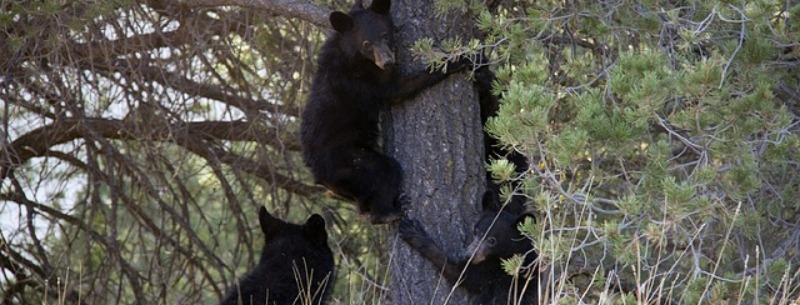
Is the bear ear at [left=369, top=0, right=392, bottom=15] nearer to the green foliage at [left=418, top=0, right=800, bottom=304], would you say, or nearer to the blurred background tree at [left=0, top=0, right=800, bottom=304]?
the blurred background tree at [left=0, top=0, right=800, bottom=304]

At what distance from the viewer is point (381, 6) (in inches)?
287

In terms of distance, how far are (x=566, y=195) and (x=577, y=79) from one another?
4.41ft

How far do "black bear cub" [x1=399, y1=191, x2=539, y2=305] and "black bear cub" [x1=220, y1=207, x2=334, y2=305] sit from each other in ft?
2.02

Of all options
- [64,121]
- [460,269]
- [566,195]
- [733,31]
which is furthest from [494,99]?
[64,121]

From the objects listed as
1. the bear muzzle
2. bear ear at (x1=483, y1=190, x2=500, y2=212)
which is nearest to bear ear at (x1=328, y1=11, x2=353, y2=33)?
the bear muzzle

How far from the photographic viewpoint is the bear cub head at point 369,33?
6973 millimetres

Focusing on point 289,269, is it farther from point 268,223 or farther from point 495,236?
point 495,236

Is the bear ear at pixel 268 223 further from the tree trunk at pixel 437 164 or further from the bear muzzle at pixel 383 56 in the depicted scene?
the bear muzzle at pixel 383 56

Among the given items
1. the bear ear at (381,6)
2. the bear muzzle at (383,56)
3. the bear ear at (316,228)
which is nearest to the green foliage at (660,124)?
the bear muzzle at (383,56)

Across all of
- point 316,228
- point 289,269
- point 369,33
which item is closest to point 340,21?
point 369,33

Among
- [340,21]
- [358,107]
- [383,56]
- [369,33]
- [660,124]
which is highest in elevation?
[340,21]

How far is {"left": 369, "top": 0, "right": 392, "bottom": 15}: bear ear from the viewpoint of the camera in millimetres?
7277

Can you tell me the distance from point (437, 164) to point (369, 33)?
92 cm

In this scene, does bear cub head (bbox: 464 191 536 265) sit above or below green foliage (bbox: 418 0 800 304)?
below
